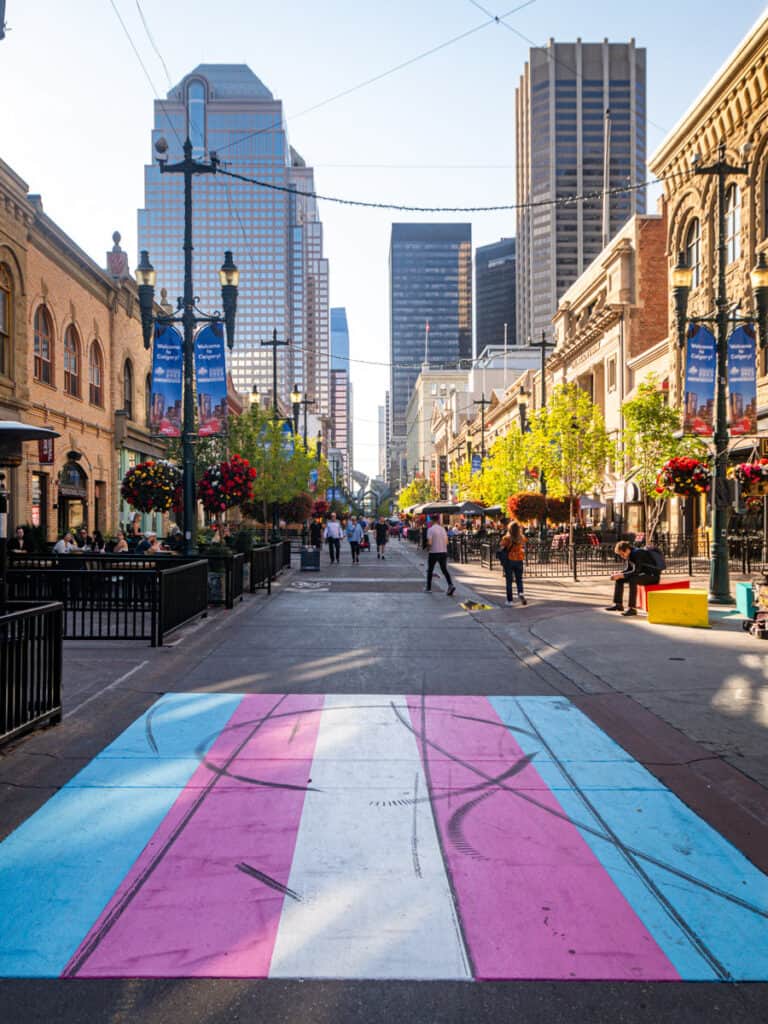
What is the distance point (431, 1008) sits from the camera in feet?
10.1

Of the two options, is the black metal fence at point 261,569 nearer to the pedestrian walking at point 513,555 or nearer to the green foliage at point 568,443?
the pedestrian walking at point 513,555

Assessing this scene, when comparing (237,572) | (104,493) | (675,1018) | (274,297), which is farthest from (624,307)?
(274,297)

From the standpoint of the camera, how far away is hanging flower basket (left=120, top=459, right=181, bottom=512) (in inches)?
821

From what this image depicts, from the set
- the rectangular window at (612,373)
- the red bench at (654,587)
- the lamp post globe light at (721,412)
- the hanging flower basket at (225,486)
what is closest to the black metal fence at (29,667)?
the red bench at (654,587)

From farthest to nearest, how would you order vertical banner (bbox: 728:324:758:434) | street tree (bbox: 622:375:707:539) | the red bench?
1. street tree (bbox: 622:375:707:539)
2. vertical banner (bbox: 728:324:758:434)
3. the red bench

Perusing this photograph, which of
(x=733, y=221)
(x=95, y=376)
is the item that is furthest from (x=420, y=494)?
(x=733, y=221)

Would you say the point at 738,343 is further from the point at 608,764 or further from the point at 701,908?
the point at 701,908

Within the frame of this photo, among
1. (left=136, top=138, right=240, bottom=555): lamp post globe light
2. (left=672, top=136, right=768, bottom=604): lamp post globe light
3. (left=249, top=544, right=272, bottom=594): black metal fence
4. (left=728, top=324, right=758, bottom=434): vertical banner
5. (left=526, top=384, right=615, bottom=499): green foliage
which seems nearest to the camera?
(left=136, top=138, right=240, bottom=555): lamp post globe light

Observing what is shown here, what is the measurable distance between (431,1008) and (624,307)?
4836 centimetres

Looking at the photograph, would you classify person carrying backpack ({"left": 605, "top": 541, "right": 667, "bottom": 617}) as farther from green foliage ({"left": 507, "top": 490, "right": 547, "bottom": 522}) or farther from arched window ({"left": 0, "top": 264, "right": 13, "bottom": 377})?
arched window ({"left": 0, "top": 264, "right": 13, "bottom": 377})

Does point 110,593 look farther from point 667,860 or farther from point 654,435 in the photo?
point 654,435

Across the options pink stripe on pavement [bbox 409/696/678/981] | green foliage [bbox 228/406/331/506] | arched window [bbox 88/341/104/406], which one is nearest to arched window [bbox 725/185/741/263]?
green foliage [bbox 228/406/331/506]

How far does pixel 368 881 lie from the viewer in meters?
4.16

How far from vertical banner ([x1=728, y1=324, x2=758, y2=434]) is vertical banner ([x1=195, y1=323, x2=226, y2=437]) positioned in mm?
10891
